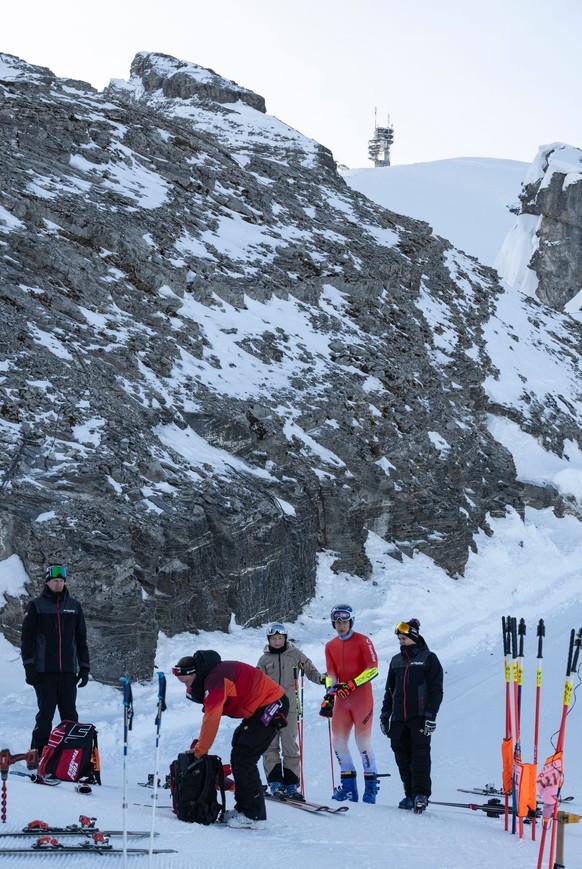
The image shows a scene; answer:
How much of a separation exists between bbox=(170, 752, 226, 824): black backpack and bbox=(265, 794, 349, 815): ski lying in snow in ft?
3.79

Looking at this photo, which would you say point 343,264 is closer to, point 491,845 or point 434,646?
point 434,646

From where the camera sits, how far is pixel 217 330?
22516mm

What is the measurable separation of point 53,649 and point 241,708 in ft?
8.49

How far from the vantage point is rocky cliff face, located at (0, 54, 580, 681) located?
1427 centimetres

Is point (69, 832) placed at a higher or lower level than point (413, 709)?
lower

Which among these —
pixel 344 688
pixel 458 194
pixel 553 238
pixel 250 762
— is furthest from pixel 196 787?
pixel 458 194

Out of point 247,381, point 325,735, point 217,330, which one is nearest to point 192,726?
point 325,735

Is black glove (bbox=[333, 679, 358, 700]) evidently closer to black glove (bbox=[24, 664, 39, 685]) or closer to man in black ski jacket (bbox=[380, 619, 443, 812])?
man in black ski jacket (bbox=[380, 619, 443, 812])

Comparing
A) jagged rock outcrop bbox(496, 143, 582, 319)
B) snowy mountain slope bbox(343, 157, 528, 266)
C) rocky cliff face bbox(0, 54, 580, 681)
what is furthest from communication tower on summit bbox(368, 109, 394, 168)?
rocky cliff face bbox(0, 54, 580, 681)

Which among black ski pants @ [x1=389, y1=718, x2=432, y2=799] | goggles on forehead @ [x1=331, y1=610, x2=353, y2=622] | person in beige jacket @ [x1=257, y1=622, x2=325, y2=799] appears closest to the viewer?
black ski pants @ [x1=389, y1=718, x2=432, y2=799]

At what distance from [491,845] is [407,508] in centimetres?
1510

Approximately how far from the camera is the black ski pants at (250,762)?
6.90 metres

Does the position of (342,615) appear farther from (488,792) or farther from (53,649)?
(53,649)

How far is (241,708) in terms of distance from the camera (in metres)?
6.91
